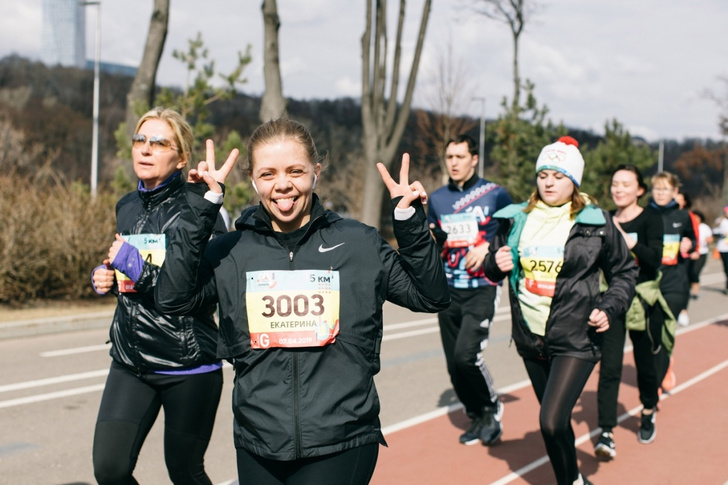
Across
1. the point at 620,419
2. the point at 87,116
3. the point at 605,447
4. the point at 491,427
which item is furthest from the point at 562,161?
the point at 87,116

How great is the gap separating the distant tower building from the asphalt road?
104m

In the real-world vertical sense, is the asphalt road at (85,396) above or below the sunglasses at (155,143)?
below

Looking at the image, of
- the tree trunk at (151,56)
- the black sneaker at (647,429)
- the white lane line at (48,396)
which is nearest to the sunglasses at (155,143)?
the white lane line at (48,396)

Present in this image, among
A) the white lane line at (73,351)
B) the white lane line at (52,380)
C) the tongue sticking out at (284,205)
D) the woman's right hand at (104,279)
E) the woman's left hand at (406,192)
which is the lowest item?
the white lane line at (73,351)

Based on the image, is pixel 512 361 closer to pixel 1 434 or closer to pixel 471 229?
pixel 471 229

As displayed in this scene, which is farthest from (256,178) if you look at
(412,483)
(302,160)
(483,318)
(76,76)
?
A: (76,76)

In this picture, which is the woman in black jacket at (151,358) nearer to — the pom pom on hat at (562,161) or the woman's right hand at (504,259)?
the woman's right hand at (504,259)

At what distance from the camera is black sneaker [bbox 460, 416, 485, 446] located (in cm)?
603

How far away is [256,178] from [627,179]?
4.01m

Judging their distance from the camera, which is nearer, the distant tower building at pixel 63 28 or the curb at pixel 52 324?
the curb at pixel 52 324

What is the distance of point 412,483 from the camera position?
16.8 feet

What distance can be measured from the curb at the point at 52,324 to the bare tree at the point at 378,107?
33.6 feet

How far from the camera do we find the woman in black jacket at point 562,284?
4449 mm

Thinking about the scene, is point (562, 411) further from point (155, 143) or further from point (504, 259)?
point (155, 143)
